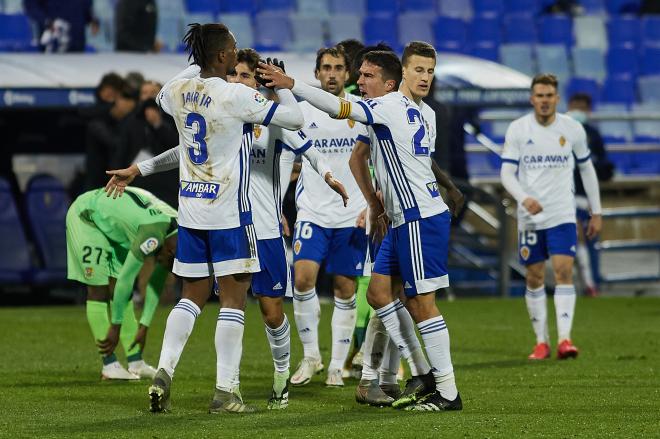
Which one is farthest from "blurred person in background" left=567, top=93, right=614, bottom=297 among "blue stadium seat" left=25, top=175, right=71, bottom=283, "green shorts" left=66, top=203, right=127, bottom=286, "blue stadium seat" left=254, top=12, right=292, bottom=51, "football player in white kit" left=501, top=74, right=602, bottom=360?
"green shorts" left=66, top=203, right=127, bottom=286

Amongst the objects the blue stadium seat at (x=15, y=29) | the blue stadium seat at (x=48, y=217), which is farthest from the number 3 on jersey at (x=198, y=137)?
the blue stadium seat at (x=15, y=29)

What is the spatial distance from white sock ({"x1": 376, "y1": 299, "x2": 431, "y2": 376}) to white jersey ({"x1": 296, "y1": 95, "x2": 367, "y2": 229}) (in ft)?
5.26

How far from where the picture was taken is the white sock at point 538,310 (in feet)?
38.2

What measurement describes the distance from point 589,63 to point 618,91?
80cm

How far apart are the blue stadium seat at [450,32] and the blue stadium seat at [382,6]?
846 millimetres

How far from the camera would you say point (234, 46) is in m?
7.94

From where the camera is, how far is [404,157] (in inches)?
316

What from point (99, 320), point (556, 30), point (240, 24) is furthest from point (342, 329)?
point (556, 30)

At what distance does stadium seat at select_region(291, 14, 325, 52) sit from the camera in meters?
23.3

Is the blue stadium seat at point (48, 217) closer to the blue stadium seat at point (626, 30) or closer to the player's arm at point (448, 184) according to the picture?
the player's arm at point (448, 184)

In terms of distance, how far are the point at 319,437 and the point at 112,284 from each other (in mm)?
3764

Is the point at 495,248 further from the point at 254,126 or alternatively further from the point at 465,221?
the point at 254,126

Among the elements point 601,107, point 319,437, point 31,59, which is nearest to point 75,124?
point 31,59

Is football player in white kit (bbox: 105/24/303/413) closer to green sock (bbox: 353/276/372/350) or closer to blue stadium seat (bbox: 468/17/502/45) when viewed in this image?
green sock (bbox: 353/276/372/350)
